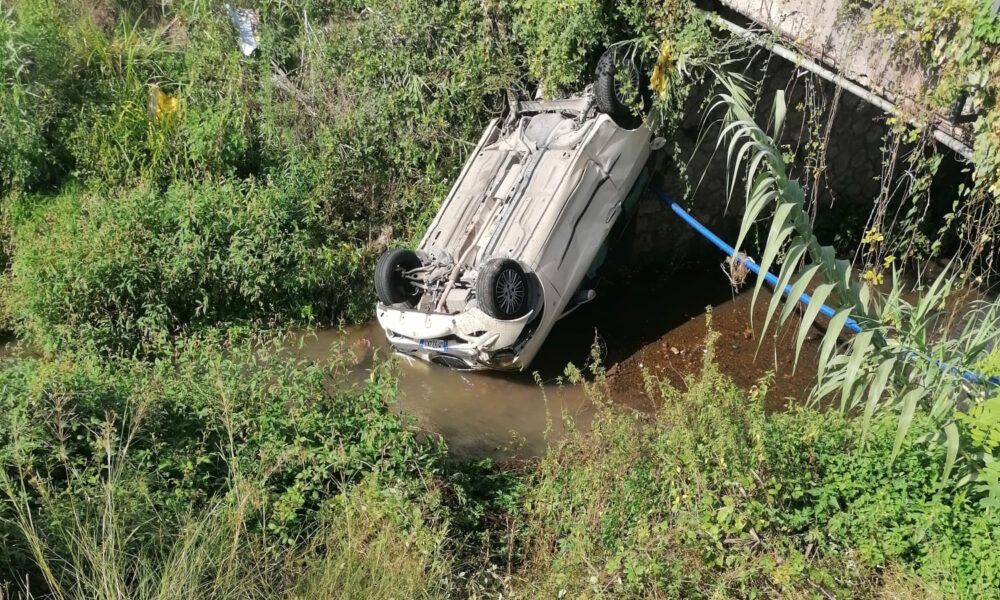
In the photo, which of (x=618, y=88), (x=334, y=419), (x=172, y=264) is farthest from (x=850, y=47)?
(x=172, y=264)

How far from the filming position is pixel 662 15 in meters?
6.86

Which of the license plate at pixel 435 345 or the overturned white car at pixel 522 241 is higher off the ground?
the overturned white car at pixel 522 241

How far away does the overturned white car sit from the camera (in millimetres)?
6539

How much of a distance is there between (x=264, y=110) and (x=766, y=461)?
7058 mm

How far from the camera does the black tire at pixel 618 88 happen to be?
6.97 meters

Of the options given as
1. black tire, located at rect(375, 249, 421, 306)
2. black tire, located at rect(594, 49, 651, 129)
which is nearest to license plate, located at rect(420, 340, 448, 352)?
black tire, located at rect(375, 249, 421, 306)

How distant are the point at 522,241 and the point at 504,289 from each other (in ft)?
1.67

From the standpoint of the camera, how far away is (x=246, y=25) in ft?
32.4

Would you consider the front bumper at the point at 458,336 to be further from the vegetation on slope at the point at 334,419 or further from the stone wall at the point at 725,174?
the stone wall at the point at 725,174

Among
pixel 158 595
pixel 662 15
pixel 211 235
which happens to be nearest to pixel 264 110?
pixel 211 235

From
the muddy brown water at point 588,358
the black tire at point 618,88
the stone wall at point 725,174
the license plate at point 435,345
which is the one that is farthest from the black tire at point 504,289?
the stone wall at point 725,174

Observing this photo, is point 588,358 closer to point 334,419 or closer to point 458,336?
point 458,336

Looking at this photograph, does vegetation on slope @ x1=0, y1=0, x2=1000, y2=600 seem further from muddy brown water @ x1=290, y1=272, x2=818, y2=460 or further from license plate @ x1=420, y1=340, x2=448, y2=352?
license plate @ x1=420, y1=340, x2=448, y2=352

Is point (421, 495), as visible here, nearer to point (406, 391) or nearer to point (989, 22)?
point (406, 391)
